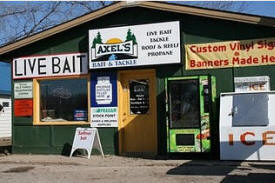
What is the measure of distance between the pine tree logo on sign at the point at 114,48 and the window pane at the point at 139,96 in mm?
891

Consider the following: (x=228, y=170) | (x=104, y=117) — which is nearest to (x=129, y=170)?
(x=228, y=170)

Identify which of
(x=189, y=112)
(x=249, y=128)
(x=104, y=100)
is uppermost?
(x=104, y=100)

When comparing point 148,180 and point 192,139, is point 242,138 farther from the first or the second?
point 148,180

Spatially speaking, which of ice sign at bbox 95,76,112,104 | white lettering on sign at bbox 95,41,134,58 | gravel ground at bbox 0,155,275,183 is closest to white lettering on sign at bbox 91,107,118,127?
ice sign at bbox 95,76,112,104

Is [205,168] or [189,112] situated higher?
[189,112]

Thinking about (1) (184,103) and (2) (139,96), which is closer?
(1) (184,103)

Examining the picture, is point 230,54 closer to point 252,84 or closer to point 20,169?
point 252,84

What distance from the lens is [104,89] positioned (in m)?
13.6

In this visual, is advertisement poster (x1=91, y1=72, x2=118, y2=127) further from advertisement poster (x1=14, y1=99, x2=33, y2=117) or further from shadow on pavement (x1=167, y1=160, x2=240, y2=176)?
shadow on pavement (x1=167, y1=160, x2=240, y2=176)

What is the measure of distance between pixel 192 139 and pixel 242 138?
4.31ft

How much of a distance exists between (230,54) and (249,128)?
7.57ft

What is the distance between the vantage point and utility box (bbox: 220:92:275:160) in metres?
10.8

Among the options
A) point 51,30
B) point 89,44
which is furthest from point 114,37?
point 51,30

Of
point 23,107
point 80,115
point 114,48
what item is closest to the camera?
point 114,48
